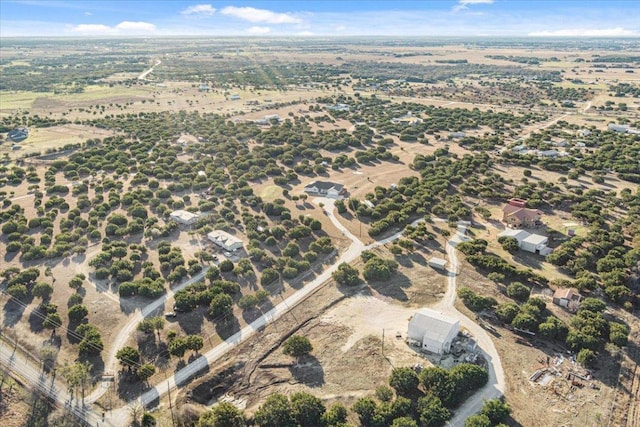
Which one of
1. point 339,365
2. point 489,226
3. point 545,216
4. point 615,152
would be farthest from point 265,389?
point 615,152

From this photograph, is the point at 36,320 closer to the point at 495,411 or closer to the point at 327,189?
the point at 495,411

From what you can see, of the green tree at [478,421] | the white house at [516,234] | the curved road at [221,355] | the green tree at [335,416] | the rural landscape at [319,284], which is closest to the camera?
the green tree at [478,421]

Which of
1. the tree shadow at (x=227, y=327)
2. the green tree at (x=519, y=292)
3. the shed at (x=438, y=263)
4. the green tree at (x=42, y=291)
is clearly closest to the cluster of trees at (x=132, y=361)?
the tree shadow at (x=227, y=327)

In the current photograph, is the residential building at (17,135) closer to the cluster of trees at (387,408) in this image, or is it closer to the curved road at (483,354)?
the cluster of trees at (387,408)

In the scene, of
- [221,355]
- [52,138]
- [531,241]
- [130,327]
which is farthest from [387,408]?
[52,138]

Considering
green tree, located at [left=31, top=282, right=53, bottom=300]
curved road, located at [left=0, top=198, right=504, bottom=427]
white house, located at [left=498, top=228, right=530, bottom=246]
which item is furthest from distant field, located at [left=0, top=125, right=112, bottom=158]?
white house, located at [left=498, top=228, right=530, bottom=246]

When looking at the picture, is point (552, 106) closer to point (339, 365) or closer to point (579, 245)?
point (579, 245)
